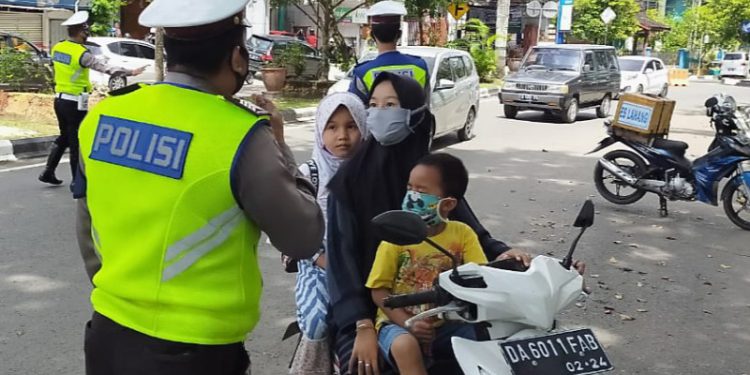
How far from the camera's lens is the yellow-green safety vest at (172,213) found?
1762 millimetres

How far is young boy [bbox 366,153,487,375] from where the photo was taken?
98.9 inches

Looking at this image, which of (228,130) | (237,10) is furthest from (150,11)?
(228,130)

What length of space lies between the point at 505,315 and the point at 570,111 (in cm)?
1564

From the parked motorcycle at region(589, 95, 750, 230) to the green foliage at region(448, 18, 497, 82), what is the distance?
1765cm

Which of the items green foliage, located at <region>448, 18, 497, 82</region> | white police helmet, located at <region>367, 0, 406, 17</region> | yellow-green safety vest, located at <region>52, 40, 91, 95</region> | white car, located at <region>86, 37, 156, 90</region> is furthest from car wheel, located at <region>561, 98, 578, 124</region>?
yellow-green safety vest, located at <region>52, 40, 91, 95</region>

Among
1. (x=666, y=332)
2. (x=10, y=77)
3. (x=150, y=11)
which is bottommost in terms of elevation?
(x=666, y=332)

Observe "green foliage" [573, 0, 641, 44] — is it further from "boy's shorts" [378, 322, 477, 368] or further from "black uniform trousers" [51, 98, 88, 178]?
"boy's shorts" [378, 322, 477, 368]

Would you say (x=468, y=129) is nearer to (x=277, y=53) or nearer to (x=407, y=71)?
(x=407, y=71)

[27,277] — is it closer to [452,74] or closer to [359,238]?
[359,238]

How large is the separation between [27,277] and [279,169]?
4219mm

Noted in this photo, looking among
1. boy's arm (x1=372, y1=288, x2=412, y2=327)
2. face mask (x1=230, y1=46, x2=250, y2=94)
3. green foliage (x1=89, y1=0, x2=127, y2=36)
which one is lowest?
boy's arm (x1=372, y1=288, x2=412, y2=327)

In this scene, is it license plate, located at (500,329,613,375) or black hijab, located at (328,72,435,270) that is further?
black hijab, located at (328,72,435,270)

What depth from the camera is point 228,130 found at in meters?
1.77

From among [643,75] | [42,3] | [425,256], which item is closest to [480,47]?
[643,75]
